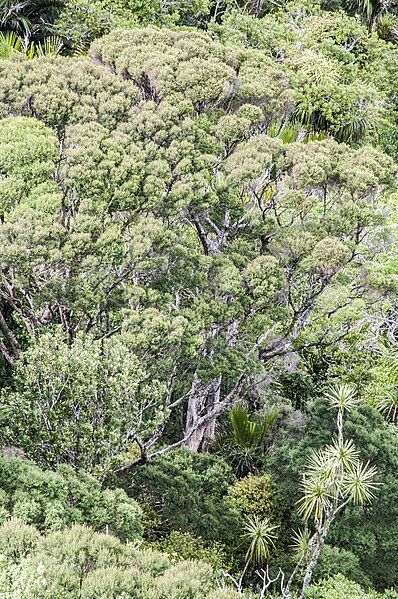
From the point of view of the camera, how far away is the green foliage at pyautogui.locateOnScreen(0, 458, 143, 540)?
9.39 meters

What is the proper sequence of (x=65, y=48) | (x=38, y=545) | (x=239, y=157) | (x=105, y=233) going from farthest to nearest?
(x=65, y=48) → (x=239, y=157) → (x=105, y=233) → (x=38, y=545)

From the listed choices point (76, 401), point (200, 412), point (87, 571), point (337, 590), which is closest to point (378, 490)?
point (337, 590)

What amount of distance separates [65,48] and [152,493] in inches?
540

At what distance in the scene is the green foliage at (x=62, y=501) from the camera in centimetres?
939

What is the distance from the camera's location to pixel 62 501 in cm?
969

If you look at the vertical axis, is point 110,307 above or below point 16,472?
above

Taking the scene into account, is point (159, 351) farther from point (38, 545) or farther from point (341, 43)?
point (341, 43)

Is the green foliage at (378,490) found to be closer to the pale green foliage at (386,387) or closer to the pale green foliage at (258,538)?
the pale green foliage at (258,538)

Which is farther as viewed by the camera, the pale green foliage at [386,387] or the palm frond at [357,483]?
the pale green foliage at [386,387]

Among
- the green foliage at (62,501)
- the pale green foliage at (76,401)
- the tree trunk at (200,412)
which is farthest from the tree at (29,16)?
the green foliage at (62,501)

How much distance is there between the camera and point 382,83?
958 inches

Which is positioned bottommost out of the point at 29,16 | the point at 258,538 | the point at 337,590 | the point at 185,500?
the point at 258,538

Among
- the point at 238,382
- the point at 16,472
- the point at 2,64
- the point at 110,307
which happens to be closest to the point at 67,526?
the point at 16,472

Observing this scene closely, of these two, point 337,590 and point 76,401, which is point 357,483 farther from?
point 76,401
